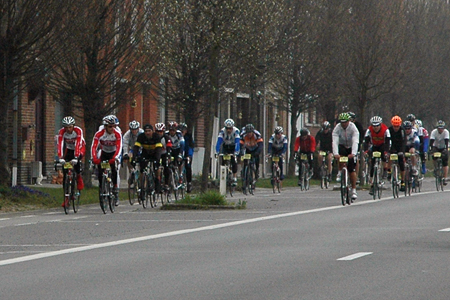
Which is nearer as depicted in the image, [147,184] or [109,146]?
[109,146]

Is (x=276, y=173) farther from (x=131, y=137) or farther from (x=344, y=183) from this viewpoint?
(x=344, y=183)

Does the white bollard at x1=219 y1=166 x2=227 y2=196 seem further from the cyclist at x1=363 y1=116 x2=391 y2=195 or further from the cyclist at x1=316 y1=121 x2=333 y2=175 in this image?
the cyclist at x1=316 y1=121 x2=333 y2=175

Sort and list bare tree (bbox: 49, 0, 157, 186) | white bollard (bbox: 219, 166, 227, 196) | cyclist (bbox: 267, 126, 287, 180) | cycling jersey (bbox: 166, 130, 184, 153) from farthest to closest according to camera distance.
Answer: cyclist (bbox: 267, 126, 287, 180) < cycling jersey (bbox: 166, 130, 184, 153) < bare tree (bbox: 49, 0, 157, 186) < white bollard (bbox: 219, 166, 227, 196)

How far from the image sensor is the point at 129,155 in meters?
23.6

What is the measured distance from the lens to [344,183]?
21828mm

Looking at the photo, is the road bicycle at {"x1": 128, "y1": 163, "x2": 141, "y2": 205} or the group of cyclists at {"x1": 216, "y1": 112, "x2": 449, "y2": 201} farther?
the road bicycle at {"x1": 128, "y1": 163, "x2": 141, "y2": 205}

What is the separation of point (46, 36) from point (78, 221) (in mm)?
4767

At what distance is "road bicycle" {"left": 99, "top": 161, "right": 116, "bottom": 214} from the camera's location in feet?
67.0

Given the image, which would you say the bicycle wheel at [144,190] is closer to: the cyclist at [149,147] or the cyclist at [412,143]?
the cyclist at [149,147]

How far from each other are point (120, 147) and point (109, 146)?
29cm

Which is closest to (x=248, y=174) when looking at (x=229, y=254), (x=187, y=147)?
(x=187, y=147)

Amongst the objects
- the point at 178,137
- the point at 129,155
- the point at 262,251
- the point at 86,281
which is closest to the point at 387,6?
the point at 178,137

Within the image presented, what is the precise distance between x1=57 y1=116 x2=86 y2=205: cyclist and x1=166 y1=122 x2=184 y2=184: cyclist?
5482mm

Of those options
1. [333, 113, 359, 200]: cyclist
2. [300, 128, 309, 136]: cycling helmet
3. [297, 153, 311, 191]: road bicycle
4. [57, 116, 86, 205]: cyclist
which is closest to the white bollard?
[333, 113, 359, 200]: cyclist
